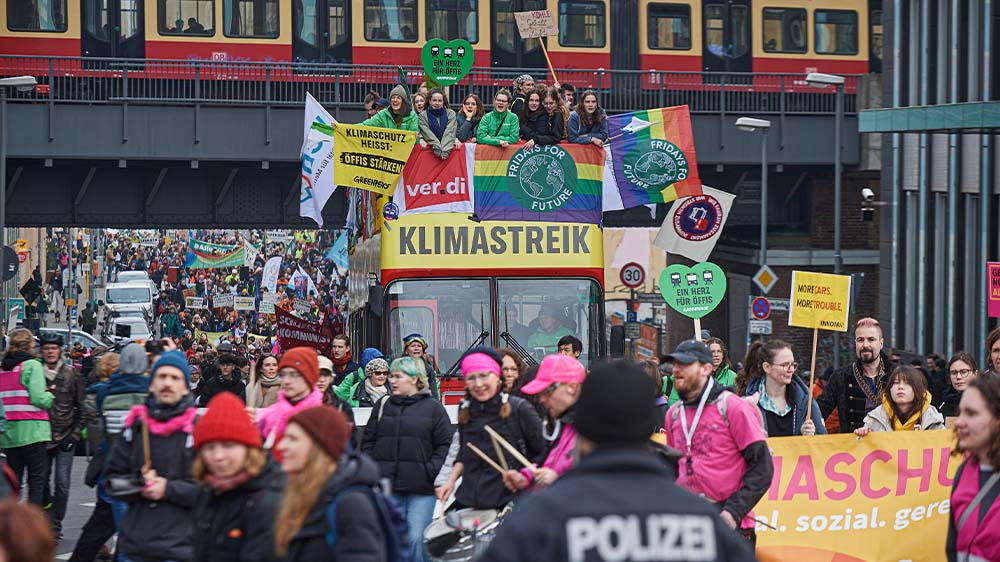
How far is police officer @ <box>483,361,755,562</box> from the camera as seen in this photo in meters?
3.54

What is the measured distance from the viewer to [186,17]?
2864 centimetres

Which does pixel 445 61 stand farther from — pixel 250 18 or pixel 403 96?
pixel 250 18

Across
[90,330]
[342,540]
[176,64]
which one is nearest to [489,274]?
[342,540]

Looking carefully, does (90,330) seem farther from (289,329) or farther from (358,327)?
(358,327)

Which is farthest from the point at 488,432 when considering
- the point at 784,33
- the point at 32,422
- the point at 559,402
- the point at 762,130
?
the point at 784,33

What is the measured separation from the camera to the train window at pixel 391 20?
96.9ft

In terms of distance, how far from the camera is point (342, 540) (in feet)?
16.1

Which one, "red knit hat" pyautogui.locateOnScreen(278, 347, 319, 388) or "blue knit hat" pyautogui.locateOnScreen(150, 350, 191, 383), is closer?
"blue knit hat" pyautogui.locateOnScreen(150, 350, 191, 383)

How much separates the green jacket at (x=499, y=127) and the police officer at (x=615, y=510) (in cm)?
1126

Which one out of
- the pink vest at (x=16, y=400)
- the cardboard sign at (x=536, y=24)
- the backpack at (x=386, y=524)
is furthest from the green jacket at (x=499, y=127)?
the backpack at (x=386, y=524)

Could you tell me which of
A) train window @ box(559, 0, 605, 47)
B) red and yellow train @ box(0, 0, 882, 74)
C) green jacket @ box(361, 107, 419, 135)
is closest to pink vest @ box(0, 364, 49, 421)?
green jacket @ box(361, 107, 419, 135)

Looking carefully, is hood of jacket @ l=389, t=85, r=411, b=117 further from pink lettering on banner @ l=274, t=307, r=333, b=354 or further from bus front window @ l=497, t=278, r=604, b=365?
pink lettering on banner @ l=274, t=307, r=333, b=354

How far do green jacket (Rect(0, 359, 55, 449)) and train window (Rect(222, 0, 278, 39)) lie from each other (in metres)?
18.5

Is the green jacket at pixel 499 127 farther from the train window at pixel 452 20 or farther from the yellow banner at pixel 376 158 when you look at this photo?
the train window at pixel 452 20
